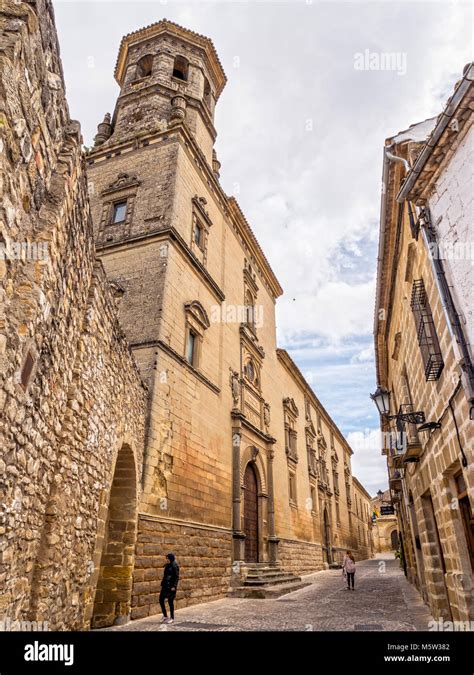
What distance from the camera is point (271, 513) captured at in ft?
51.5

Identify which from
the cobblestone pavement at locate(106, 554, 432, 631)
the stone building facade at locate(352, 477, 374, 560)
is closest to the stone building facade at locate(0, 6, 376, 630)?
the cobblestone pavement at locate(106, 554, 432, 631)

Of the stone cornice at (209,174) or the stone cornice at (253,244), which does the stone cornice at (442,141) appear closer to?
the stone cornice at (209,174)

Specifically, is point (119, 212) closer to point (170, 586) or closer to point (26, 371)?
point (170, 586)

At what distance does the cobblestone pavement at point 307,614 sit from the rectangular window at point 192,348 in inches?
233

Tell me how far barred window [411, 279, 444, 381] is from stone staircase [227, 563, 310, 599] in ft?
27.0

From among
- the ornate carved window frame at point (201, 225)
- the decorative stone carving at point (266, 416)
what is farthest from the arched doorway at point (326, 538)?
the ornate carved window frame at point (201, 225)

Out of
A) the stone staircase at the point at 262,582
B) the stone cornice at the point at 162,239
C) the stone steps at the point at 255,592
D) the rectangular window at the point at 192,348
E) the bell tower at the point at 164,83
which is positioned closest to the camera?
the stone steps at the point at 255,592

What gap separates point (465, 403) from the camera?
477 centimetres

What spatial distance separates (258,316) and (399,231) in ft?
38.7

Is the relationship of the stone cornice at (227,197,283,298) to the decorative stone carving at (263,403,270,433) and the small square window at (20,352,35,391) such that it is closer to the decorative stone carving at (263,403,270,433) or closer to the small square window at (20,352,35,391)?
the decorative stone carving at (263,403,270,433)

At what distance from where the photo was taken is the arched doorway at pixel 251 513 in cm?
1378
